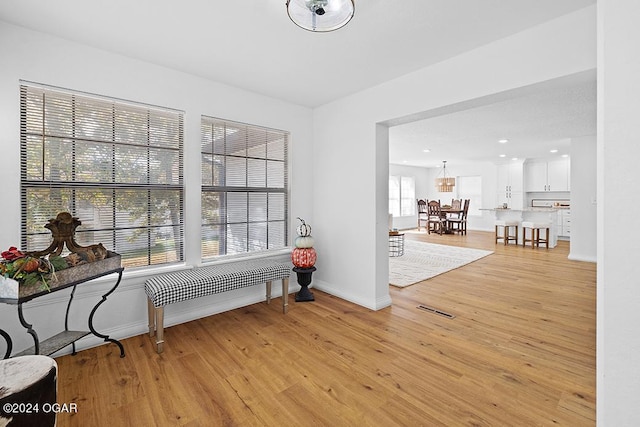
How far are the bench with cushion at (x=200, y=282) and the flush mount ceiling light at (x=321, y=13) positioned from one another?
225 centimetres

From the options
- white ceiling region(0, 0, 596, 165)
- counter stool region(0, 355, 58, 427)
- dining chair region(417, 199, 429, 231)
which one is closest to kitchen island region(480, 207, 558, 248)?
dining chair region(417, 199, 429, 231)

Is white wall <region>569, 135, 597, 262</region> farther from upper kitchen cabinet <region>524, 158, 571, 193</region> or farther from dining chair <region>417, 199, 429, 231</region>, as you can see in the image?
dining chair <region>417, 199, 429, 231</region>

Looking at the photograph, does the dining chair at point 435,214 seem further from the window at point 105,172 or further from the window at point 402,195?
the window at point 105,172

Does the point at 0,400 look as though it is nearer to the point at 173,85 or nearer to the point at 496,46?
the point at 173,85

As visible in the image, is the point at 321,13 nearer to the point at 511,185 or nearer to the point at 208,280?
the point at 208,280

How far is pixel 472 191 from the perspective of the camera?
1097 cm

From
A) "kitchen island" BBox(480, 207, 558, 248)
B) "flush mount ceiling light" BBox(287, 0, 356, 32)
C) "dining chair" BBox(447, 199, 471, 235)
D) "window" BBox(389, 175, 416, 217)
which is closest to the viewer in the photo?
"flush mount ceiling light" BBox(287, 0, 356, 32)

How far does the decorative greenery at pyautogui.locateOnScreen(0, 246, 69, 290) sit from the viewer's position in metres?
1.68

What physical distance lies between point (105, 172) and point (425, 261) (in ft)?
17.3

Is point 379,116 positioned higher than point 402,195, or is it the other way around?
point 379,116

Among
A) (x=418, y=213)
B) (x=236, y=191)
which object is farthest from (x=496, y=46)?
(x=418, y=213)

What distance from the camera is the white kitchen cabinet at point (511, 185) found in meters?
9.28

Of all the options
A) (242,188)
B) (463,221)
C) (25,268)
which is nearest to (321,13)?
(242,188)

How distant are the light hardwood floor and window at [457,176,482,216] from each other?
313 inches
